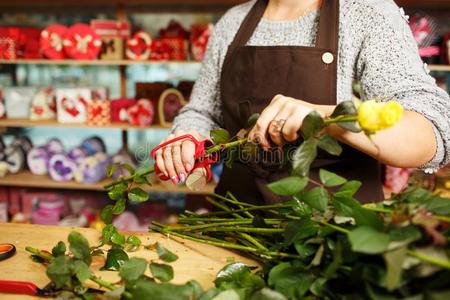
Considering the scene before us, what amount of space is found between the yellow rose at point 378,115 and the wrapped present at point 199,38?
197 centimetres

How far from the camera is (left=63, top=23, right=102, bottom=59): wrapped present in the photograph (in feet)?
8.19

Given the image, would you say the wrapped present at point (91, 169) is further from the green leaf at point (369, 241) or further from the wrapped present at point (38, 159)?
the green leaf at point (369, 241)

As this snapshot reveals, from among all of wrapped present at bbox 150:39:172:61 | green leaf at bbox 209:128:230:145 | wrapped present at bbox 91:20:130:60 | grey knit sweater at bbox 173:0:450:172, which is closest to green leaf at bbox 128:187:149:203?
green leaf at bbox 209:128:230:145

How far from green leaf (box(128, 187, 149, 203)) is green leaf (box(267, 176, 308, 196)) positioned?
1.09ft

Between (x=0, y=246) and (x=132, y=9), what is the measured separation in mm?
2306

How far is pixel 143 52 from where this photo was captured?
252 centimetres

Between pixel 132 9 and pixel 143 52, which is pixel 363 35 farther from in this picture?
pixel 132 9

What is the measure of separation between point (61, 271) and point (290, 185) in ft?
1.07

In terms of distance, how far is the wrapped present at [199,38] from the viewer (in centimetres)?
241

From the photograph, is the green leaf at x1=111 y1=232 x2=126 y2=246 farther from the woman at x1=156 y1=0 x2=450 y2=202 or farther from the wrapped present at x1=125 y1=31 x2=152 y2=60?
the wrapped present at x1=125 y1=31 x2=152 y2=60

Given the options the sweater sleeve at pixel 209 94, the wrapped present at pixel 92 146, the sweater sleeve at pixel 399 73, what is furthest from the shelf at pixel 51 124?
the sweater sleeve at pixel 399 73

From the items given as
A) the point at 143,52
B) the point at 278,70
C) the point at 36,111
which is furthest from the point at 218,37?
the point at 36,111

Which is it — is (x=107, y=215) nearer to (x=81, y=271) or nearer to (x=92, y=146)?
(x=81, y=271)

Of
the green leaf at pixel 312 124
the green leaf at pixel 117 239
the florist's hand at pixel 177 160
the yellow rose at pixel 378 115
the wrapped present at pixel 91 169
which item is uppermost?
the yellow rose at pixel 378 115
